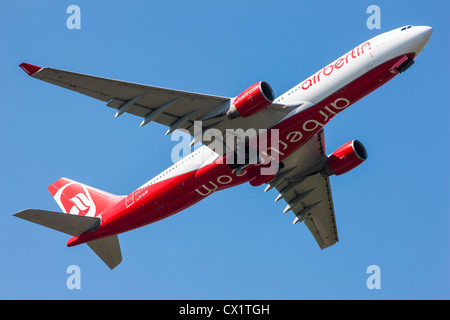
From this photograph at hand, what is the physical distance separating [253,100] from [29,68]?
1162 centimetres

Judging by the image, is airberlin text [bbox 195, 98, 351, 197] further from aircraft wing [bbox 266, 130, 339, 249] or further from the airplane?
aircraft wing [bbox 266, 130, 339, 249]

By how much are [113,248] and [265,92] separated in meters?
17.0

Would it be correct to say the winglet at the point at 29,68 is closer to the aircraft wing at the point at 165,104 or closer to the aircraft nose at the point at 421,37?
the aircraft wing at the point at 165,104

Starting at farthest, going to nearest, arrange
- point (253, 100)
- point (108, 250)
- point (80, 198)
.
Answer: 1. point (80, 198)
2. point (108, 250)
3. point (253, 100)

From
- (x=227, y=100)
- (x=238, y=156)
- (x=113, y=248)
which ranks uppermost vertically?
(x=227, y=100)

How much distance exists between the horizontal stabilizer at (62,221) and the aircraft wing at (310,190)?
12.3 m

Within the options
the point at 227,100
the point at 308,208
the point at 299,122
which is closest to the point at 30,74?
the point at 227,100

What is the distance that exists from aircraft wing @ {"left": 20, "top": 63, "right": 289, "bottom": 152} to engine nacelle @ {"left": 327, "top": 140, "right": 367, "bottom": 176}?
6.80m

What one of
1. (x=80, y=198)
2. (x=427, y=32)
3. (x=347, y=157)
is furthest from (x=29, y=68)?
(x=427, y=32)

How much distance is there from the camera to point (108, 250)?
142 feet

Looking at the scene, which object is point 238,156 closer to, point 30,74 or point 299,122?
point 299,122

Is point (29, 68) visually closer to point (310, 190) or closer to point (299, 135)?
point (299, 135)

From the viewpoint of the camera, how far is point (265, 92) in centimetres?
3375

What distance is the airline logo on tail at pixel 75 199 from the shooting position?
43500mm
